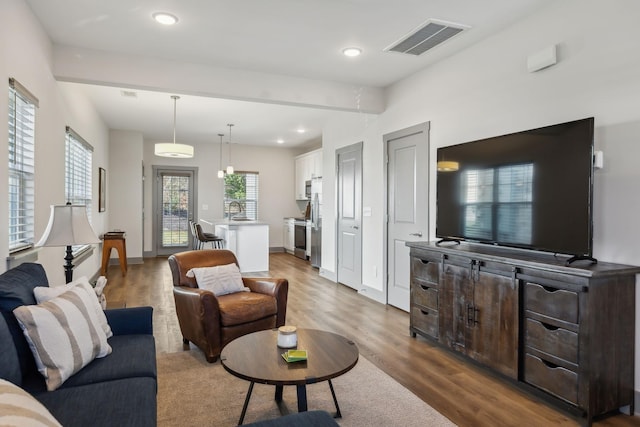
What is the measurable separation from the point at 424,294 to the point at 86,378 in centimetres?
265

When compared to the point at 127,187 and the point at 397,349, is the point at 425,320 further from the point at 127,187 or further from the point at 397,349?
the point at 127,187

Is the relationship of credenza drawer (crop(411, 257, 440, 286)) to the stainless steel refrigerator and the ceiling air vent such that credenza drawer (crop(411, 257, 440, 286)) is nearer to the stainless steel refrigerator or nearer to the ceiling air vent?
→ the ceiling air vent

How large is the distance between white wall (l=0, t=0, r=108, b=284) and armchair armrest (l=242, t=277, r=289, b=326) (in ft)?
5.75

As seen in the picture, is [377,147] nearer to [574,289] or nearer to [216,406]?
[574,289]

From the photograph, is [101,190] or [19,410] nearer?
[19,410]

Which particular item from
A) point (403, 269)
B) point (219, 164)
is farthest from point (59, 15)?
point (219, 164)

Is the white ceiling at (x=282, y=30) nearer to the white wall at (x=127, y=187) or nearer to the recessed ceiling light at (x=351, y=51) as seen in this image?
the recessed ceiling light at (x=351, y=51)

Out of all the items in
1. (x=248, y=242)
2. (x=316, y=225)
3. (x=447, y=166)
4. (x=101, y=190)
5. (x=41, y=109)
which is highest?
(x=41, y=109)

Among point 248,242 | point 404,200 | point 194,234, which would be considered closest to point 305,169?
point 248,242

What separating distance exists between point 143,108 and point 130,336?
4.70 m

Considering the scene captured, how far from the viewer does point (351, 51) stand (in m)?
3.80

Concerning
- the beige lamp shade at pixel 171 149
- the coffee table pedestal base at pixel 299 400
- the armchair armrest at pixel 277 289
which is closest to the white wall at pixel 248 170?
the beige lamp shade at pixel 171 149

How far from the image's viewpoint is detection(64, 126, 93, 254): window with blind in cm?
454

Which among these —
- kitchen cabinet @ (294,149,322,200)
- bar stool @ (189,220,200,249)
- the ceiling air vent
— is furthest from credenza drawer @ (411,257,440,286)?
kitchen cabinet @ (294,149,322,200)
